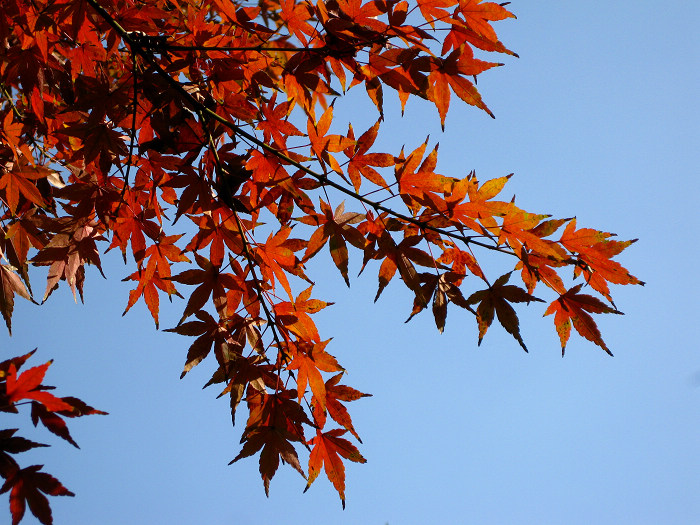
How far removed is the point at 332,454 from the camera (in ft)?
5.34

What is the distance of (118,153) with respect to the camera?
5.11 ft

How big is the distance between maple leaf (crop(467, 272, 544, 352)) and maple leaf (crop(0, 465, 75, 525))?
95 centimetres

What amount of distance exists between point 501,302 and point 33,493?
1039mm

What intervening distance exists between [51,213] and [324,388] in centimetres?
117

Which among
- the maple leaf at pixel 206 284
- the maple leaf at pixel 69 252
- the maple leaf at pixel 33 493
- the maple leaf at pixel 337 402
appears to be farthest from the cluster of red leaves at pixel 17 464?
the maple leaf at pixel 337 402

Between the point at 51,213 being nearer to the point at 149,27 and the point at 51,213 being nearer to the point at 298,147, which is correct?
the point at 149,27

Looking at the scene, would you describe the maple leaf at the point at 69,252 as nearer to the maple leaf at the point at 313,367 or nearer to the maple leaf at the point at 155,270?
the maple leaf at the point at 155,270

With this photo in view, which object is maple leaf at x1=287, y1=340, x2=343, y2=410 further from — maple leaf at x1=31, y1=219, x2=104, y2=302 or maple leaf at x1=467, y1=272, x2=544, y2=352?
maple leaf at x1=31, y1=219, x2=104, y2=302

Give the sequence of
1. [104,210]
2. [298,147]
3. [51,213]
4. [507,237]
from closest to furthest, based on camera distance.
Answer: [507,237]
[298,147]
[104,210]
[51,213]

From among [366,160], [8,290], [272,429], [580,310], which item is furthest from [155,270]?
[580,310]

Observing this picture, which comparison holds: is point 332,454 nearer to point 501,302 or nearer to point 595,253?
point 501,302

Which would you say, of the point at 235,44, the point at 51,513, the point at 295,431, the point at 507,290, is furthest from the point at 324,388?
the point at 235,44

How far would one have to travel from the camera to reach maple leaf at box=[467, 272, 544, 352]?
1347 mm

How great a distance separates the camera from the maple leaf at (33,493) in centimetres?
98
